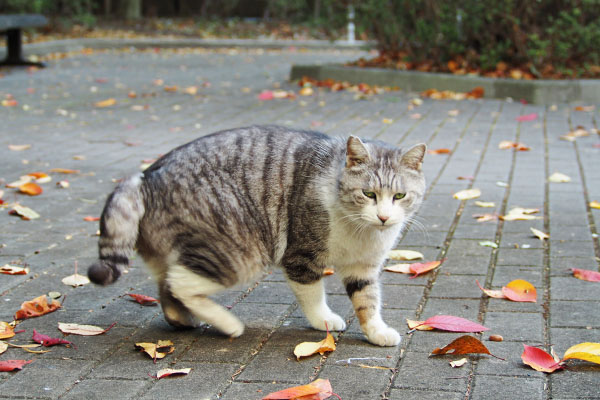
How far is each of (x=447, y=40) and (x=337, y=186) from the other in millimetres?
8386

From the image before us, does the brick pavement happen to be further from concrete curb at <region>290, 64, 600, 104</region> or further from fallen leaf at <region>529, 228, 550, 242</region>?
concrete curb at <region>290, 64, 600, 104</region>

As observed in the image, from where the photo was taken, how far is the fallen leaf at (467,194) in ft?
18.9

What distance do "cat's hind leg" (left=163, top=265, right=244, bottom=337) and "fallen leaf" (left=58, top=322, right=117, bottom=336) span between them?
0.44m

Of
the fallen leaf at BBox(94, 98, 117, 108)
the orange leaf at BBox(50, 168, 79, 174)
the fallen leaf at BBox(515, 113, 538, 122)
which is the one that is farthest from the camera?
the fallen leaf at BBox(94, 98, 117, 108)

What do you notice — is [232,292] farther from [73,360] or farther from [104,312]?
[73,360]

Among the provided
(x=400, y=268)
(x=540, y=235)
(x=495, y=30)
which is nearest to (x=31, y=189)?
(x=400, y=268)

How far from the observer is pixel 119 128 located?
8.64 meters

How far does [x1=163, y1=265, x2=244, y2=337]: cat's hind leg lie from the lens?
336 cm

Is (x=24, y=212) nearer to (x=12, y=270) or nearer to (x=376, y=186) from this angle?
(x=12, y=270)

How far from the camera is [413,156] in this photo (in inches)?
139

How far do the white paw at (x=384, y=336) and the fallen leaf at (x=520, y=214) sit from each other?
2.11 metres

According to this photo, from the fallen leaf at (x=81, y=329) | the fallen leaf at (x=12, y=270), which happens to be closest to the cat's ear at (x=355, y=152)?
the fallen leaf at (x=81, y=329)

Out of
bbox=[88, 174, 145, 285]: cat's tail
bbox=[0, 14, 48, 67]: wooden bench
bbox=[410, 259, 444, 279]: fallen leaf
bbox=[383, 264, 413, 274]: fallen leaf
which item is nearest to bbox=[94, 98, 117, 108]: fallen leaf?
bbox=[0, 14, 48, 67]: wooden bench

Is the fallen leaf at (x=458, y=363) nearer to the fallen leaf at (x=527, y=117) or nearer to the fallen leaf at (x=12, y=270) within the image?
the fallen leaf at (x=12, y=270)
